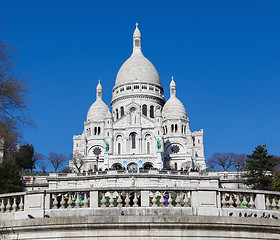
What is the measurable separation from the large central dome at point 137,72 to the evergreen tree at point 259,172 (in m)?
64.7

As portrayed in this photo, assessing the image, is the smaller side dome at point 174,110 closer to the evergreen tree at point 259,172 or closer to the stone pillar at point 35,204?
Result: the evergreen tree at point 259,172

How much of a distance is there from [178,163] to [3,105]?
264 ft

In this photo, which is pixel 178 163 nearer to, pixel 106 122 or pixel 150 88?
pixel 106 122

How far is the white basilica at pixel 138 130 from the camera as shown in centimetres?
9210

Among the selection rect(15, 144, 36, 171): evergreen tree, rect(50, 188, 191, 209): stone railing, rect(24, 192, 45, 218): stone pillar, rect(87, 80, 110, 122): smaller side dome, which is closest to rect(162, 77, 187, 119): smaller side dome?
rect(87, 80, 110, 122): smaller side dome

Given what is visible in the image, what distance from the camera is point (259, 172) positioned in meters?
48.0

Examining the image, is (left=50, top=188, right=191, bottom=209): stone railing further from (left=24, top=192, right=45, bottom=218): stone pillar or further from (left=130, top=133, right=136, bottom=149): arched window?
(left=130, top=133, right=136, bottom=149): arched window

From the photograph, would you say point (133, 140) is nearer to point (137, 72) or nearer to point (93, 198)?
point (137, 72)

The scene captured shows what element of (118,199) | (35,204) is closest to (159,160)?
(35,204)

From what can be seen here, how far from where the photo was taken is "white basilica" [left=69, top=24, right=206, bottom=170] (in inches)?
3626

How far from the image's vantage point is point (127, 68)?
120 metres

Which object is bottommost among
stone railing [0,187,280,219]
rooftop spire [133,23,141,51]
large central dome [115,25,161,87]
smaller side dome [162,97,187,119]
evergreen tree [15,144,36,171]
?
stone railing [0,187,280,219]

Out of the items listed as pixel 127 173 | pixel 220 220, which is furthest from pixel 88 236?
pixel 127 173

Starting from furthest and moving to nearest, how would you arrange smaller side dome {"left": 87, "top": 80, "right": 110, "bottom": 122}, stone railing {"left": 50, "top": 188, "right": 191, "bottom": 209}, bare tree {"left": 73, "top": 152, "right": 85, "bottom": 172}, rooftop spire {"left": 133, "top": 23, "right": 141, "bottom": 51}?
rooftop spire {"left": 133, "top": 23, "right": 141, "bottom": 51} → smaller side dome {"left": 87, "top": 80, "right": 110, "bottom": 122} → bare tree {"left": 73, "top": 152, "right": 85, "bottom": 172} → stone railing {"left": 50, "top": 188, "right": 191, "bottom": 209}
